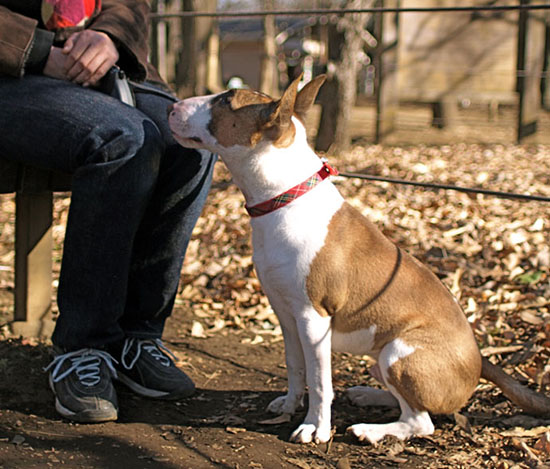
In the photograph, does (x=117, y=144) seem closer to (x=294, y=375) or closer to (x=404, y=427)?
(x=294, y=375)

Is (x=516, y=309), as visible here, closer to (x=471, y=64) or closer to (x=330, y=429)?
(x=330, y=429)

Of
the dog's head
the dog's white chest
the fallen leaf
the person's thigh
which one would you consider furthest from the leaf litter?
the person's thigh

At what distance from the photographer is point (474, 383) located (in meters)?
2.62

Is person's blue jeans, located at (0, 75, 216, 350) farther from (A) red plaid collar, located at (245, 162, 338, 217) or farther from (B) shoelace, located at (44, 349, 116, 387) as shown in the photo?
(A) red plaid collar, located at (245, 162, 338, 217)

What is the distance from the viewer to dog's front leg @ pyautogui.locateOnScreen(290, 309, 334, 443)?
2.51 meters

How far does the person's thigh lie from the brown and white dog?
255 mm

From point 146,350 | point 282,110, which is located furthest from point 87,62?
point 146,350

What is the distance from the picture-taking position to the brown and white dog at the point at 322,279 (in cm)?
250

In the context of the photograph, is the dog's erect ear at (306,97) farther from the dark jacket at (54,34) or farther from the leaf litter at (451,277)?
the leaf litter at (451,277)

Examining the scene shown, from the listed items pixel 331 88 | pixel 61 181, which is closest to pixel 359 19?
pixel 331 88

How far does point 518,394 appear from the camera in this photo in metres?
2.64

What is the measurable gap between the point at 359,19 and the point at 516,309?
5661mm

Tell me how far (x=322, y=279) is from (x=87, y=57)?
4.16 ft

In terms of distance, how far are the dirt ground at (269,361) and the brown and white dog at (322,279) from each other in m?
0.15
